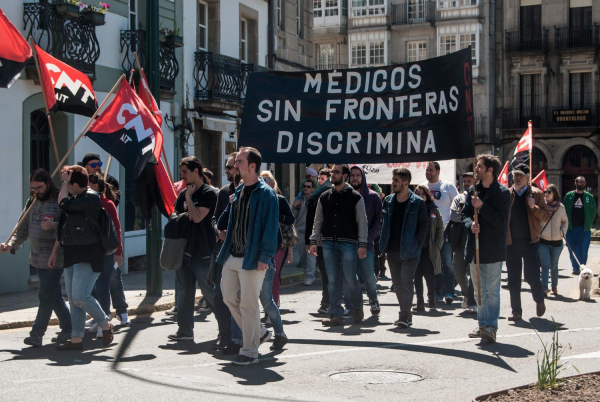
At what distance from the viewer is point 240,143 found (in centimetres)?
1066

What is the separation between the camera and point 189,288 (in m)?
9.50

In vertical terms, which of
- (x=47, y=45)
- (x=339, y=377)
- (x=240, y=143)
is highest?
(x=47, y=45)

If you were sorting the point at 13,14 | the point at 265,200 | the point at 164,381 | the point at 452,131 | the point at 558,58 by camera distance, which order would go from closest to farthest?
the point at 164,381
the point at 265,200
the point at 452,131
the point at 13,14
the point at 558,58

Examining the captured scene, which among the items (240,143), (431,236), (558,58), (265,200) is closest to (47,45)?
(240,143)

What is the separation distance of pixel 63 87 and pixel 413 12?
40826mm

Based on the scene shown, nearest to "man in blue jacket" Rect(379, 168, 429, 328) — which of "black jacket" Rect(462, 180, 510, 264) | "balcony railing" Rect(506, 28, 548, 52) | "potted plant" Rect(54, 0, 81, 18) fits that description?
"black jacket" Rect(462, 180, 510, 264)

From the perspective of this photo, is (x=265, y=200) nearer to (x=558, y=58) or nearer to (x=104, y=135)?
(x=104, y=135)

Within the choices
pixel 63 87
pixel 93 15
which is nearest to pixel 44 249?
pixel 63 87

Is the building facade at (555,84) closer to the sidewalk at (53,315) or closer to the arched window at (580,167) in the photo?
the arched window at (580,167)

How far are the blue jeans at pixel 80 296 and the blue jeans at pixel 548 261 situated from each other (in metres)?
7.45

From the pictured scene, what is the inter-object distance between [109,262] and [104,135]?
1.56 metres

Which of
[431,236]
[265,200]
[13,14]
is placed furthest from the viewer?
[13,14]

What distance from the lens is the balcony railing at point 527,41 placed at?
4656cm

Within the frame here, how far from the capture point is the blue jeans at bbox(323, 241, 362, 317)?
10.5m
